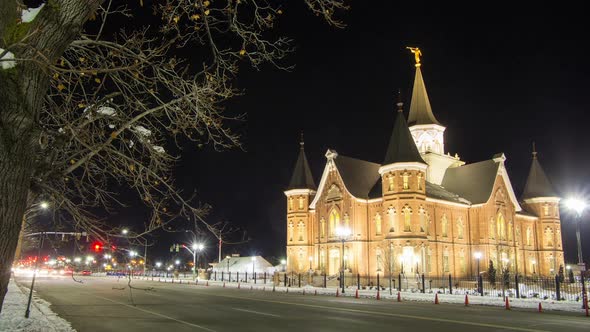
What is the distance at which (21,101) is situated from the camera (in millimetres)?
5281

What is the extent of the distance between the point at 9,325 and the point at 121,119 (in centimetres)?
1051

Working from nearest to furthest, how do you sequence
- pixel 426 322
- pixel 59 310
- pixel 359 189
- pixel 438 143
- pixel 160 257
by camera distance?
pixel 426 322 < pixel 59 310 < pixel 359 189 < pixel 438 143 < pixel 160 257

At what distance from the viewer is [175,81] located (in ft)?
23.9

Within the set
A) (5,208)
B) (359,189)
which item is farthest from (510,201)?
(5,208)

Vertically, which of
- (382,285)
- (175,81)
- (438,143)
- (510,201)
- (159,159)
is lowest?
(382,285)

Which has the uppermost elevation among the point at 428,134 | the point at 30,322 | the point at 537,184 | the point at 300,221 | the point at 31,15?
the point at 428,134

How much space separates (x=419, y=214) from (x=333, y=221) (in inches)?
401

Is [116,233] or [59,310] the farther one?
[59,310]

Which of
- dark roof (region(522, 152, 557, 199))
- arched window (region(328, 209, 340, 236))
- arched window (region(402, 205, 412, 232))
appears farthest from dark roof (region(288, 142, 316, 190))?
dark roof (region(522, 152, 557, 199))

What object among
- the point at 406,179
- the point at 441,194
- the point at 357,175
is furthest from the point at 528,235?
the point at 357,175

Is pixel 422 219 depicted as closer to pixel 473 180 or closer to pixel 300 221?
pixel 473 180

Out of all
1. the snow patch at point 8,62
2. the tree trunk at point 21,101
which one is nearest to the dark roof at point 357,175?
the tree trunk at point 21,101

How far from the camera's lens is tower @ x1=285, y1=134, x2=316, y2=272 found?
6191 cm

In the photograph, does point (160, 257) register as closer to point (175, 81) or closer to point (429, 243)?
point (429, 243)
